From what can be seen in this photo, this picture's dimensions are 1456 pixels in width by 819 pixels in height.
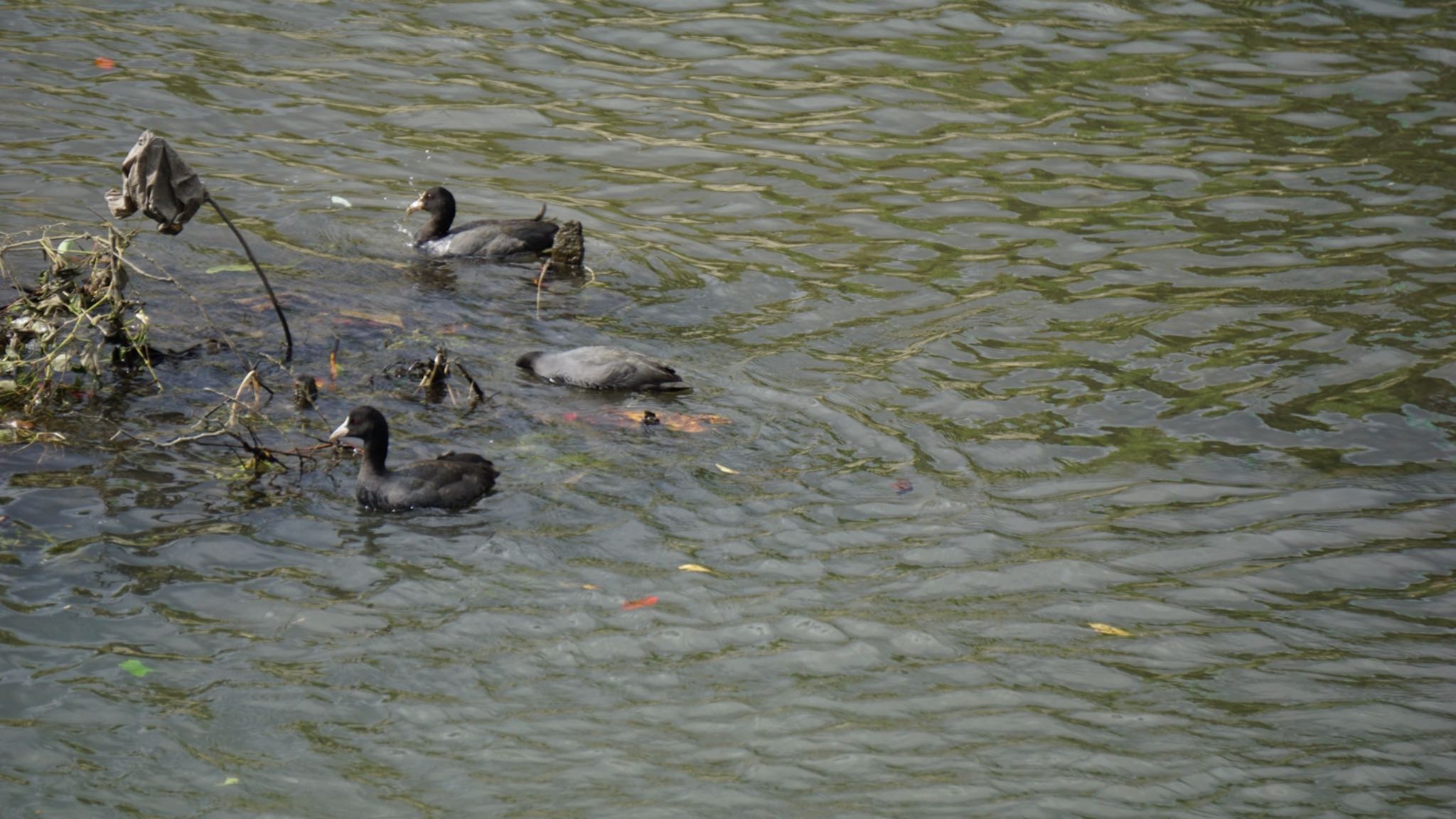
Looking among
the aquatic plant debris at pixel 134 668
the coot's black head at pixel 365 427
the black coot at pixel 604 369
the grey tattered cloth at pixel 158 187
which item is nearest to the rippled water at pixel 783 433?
the aquatic plant debris at pixel 134 668

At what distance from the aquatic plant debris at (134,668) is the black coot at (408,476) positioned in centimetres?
175

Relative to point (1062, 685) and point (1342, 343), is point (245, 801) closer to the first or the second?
point (1062, 685)

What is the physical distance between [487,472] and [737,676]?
7.07 ft

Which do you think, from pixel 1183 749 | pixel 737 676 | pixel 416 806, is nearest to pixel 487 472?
pixel 737 676

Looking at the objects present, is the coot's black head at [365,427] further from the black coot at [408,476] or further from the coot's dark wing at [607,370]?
the coot's dark wing at [607,370]

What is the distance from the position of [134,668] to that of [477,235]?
5913mm

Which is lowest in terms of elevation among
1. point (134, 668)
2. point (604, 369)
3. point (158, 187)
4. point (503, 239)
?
point (134, 668)

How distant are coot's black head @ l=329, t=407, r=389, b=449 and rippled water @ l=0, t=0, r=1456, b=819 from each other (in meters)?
0.40

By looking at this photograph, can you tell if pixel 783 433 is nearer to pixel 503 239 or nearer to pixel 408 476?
pixel 408 476

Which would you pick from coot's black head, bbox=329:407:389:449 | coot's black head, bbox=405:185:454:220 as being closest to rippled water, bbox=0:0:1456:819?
coot's black head, bbox=329:407:389:449

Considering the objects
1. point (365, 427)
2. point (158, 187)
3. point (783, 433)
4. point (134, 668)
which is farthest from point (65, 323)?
point (783, 433)

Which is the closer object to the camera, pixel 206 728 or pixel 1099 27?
pixel 206 728

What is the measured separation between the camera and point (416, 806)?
217 inches

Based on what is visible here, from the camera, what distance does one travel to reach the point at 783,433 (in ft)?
28.8
